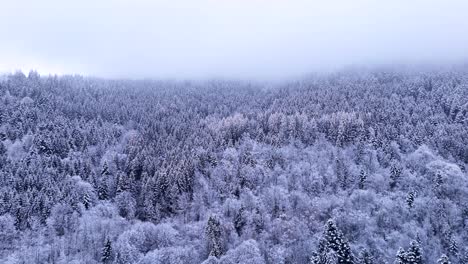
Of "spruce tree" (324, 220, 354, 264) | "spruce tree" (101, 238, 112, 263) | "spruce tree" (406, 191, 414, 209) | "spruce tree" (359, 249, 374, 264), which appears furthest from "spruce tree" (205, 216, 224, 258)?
"spruce tree" (406, 191, 414, 209)

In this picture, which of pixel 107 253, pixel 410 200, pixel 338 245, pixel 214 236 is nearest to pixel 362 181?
pixel 410 200

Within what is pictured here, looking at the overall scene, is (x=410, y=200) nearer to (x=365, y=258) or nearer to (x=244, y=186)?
(x=365, y=258)

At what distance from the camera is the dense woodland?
4277 inches

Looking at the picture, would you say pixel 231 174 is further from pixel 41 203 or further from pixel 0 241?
pixel 0 241

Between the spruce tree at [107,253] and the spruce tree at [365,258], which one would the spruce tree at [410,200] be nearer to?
the spruce tree at [365,258]

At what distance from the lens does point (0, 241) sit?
11062 centimetres

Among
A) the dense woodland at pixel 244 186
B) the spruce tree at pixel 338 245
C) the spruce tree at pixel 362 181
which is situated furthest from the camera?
the spruce tree at pixel 362 181

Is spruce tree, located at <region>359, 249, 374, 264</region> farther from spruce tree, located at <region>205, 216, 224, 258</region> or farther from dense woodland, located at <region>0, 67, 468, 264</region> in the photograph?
spruce tree, located at <region>205, 216, 224, 258</region>

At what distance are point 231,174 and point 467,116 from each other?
85878 millimetres

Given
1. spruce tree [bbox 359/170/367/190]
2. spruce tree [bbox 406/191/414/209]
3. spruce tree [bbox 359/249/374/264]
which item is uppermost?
spruce tree [bbox 359/170/367/190]

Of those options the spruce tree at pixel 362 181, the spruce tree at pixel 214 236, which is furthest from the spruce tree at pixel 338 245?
the spruce tree at pixel 362 181

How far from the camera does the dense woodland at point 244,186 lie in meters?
109

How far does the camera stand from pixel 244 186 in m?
133

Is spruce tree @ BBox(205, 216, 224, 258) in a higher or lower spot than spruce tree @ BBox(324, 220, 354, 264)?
lower
